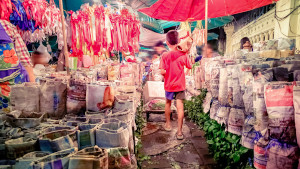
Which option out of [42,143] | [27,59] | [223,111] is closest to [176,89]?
[223,111]

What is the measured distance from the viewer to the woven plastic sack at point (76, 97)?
203 cm

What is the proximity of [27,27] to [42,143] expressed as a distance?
414 cm

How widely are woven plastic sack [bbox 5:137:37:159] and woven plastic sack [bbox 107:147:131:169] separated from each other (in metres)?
0.50

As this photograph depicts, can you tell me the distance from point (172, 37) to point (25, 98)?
107 inches

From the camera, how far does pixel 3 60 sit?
2.27 metres

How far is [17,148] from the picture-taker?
3.84 feet

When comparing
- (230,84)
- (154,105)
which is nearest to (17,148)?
(230,84)

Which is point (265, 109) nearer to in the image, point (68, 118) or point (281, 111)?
point (281, 111)

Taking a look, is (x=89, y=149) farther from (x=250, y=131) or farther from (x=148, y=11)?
(x=148, y=11)

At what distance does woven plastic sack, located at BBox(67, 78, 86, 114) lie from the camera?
2.03m

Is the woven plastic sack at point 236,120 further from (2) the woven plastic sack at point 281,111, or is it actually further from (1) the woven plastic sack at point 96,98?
(1) the woven plastic sack at point 96,98

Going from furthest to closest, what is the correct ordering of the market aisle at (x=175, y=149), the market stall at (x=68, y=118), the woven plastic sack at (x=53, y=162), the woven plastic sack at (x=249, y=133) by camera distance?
1. the market aisle at (x=175, y=149)
2. the woven plastic sack at (x=249, y=133)
3. the market stall at (x=68, y=118)
4. the woven plastic sack at (x=53, y=162)

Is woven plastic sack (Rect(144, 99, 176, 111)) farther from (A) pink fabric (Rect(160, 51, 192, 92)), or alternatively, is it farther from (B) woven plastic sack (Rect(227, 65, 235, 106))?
(B) woven plastic sack (Rect(227, 65, 235, 106))

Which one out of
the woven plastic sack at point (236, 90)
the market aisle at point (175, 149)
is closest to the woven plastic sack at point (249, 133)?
the woven plastic sack at point (236, 90)
